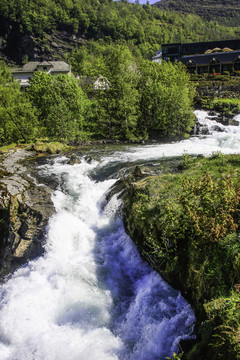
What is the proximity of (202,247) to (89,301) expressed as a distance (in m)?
4.71

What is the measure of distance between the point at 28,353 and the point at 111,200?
815 cm

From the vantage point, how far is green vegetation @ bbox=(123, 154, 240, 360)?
18.7ft

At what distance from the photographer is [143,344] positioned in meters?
7.44

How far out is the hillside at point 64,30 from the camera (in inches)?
5276

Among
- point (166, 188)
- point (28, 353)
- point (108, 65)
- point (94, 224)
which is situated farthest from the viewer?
point (108, 65)

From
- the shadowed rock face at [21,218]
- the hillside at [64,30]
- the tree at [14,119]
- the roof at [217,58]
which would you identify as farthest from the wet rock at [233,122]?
the hillside at [64,30]

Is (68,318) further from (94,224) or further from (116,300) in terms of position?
(94,224)

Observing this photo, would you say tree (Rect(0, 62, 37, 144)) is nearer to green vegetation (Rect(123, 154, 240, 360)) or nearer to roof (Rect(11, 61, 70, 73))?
green vegetation (Rect(123, 154, 240, 360))

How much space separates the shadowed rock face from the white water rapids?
516 mm

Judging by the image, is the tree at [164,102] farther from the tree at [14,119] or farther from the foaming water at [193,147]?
the tree at [14,119]

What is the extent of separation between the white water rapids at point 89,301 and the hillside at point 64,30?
136 metres

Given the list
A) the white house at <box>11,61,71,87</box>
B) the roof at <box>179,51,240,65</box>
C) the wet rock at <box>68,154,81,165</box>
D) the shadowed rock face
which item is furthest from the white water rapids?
the roof at <box>179,51,240,65</box>

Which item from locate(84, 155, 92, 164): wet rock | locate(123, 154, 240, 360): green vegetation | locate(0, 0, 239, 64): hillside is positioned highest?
locate(0, 0, 239, 64): hillside

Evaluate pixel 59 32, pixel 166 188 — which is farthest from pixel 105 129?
pixel 59 32
